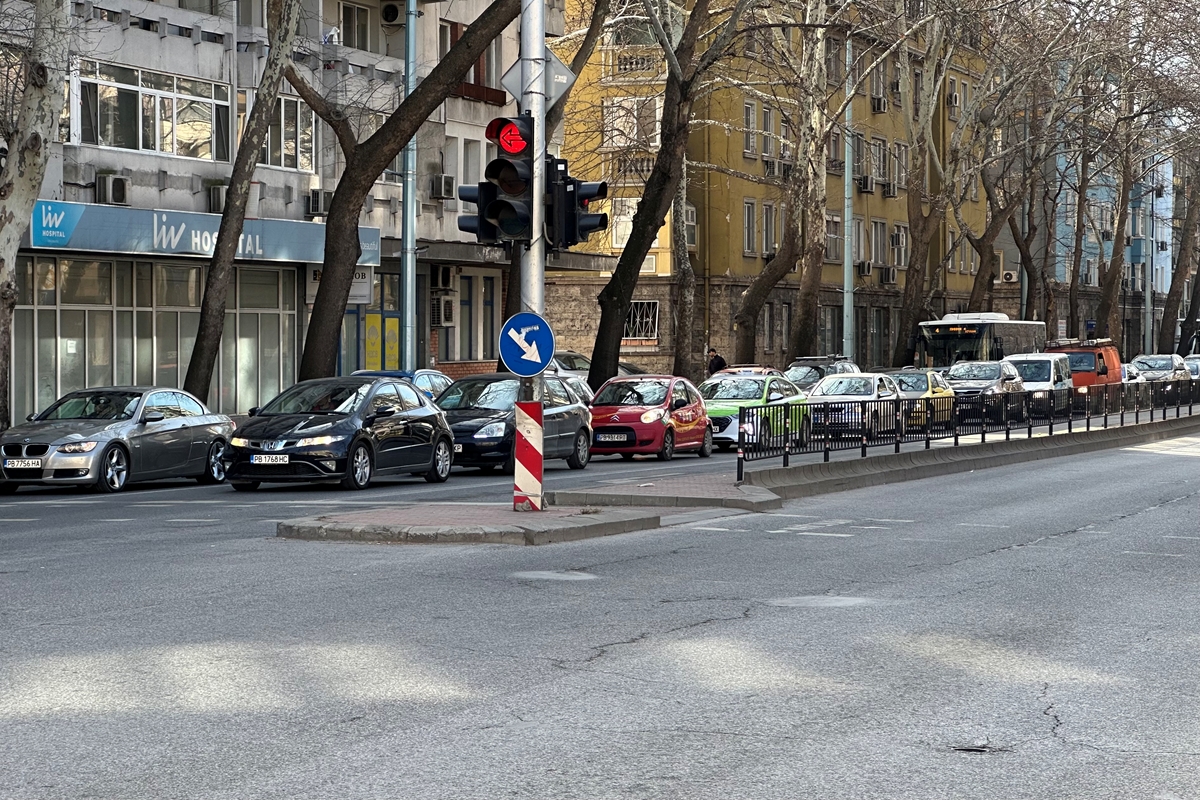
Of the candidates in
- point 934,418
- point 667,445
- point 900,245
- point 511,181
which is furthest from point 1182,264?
point 511,181

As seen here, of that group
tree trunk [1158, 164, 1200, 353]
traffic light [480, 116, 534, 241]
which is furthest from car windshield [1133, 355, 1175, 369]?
traffic light [480, 116, 534, 241]

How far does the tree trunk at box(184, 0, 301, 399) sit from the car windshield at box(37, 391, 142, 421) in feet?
15.3

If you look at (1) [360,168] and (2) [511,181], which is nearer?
(2) [511,181]

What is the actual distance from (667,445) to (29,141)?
11774 millimetres

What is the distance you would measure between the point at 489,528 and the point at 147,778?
9.24m

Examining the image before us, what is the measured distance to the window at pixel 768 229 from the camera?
65.8 meters

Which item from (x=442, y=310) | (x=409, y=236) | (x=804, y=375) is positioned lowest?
(x=804, y=375)

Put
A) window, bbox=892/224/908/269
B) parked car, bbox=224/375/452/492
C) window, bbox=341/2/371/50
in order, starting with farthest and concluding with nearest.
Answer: window, bbox=892/224/908/269
window, bbox=341/2/371/50
parked car, bbox=224/375/452/492

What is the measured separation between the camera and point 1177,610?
38.7 ft

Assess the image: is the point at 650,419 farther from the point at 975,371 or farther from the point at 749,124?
the point at 749,124

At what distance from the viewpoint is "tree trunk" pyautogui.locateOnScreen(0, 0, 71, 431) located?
25.4m

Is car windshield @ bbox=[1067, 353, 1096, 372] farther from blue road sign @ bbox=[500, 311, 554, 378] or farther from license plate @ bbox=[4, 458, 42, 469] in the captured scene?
blue road sign @ bbox=[500, 311, 554, 378]

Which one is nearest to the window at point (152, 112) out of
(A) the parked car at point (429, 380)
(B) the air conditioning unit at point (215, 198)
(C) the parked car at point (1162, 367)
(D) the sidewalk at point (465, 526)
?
(B) the air conditioning unit at point (215, 198)

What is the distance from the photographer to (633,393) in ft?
106
